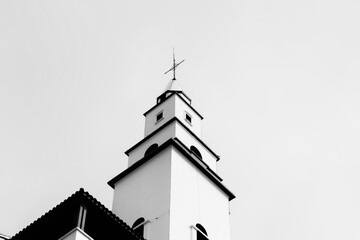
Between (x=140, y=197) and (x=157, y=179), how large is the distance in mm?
1052

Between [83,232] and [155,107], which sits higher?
[155,107]

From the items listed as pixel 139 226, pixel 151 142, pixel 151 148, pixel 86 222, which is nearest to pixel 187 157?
pixel 151 148

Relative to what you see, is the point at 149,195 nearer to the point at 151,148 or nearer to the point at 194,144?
the point at 151,148

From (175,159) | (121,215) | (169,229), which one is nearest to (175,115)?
(175,159)

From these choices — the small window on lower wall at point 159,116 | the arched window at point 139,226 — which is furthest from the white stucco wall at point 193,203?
the small window on lower wall at point 159,116

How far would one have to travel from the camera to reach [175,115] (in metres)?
33.4

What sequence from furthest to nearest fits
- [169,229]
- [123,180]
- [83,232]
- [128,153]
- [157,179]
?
1. [128,153]
2. [123,180]
3. [157,179]
4. [169,229]
5. [83,232]

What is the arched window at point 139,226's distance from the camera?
27219 millimetres

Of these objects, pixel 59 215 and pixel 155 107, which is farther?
pixel 155 107

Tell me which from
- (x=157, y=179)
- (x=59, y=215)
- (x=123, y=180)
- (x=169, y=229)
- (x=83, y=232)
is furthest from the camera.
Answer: (x=123, y=180)

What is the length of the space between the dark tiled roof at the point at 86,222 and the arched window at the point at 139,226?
4.52 metres

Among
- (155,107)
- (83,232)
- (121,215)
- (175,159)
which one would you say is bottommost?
(83,232)

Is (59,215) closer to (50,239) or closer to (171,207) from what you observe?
(50,239)

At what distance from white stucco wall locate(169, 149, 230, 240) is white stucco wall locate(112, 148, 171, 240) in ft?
1.05
